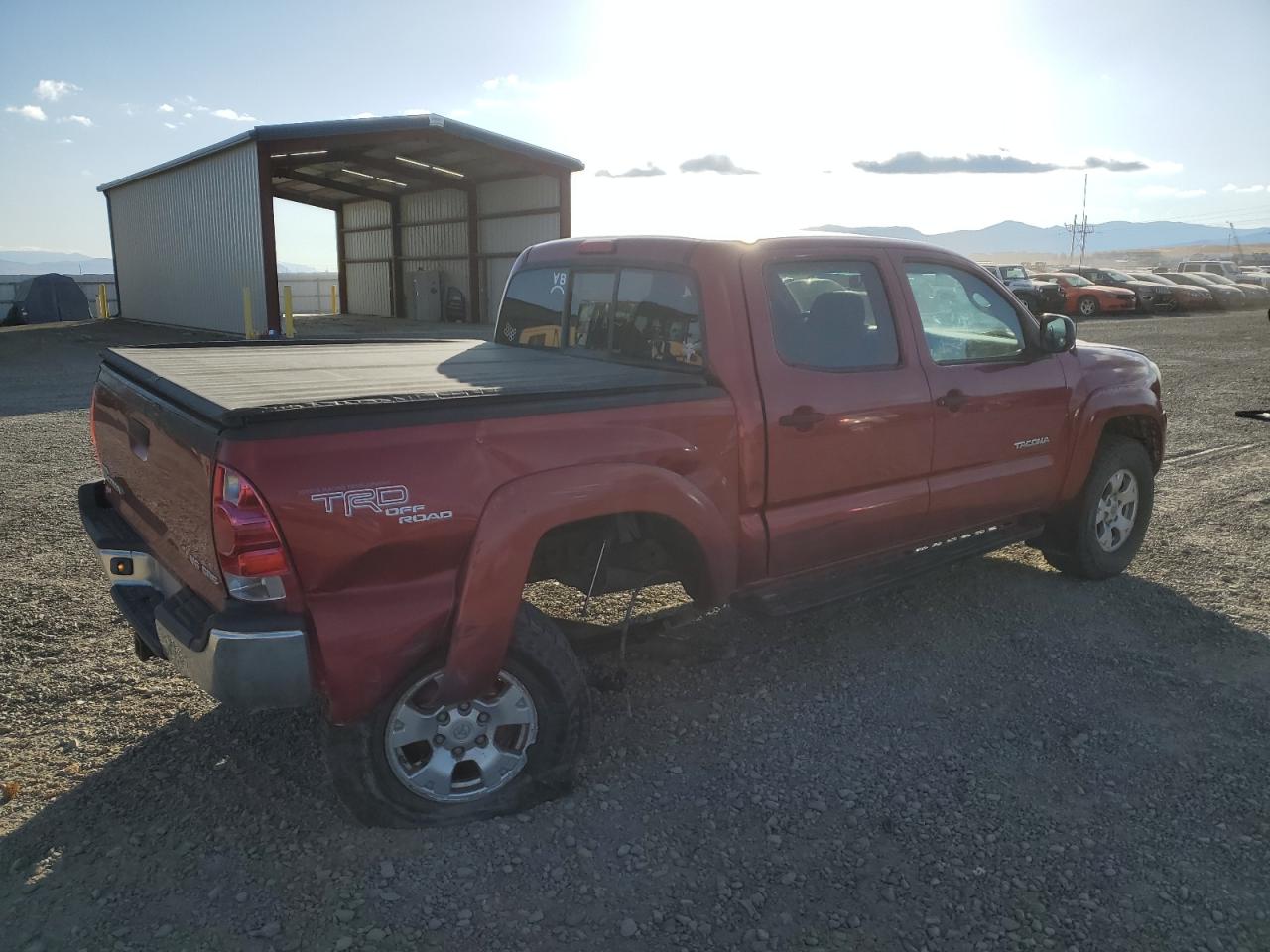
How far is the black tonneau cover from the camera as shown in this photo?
8.87ft

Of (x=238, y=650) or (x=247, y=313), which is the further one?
(x=247, y=313)

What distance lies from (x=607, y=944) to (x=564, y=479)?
1.34 meters

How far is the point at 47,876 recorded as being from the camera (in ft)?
9.30

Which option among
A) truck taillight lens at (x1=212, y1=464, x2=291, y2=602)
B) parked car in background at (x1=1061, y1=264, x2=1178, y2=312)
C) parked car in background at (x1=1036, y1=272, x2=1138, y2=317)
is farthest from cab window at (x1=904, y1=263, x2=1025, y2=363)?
parked car in background at (x1=1061, y1=264, x2=1178, y2=312)

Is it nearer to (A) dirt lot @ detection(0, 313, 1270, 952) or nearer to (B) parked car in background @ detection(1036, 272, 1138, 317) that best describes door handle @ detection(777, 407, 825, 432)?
(A) dirt lot @ detection(0, 313, 1270, 952)

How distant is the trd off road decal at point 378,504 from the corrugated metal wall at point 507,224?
73.8ft

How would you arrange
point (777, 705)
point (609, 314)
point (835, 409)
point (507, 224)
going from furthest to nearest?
1. point (507, 224)
2. point (609, 314)
3. point (777, 705)
4. point (835, 409)

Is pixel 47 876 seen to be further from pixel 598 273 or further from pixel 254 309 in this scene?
pixel 254 309

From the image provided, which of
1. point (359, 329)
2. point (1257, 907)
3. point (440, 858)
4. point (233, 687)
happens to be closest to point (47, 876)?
point (233, 687)

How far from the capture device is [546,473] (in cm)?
298

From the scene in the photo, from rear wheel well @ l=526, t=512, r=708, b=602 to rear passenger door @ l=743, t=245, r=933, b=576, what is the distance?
0.38 meters

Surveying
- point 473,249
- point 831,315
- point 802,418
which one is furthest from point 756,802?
point 473,249

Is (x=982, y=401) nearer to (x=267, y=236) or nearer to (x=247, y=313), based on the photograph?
(x=267, y=236)

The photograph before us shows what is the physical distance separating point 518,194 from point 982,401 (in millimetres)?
23586
